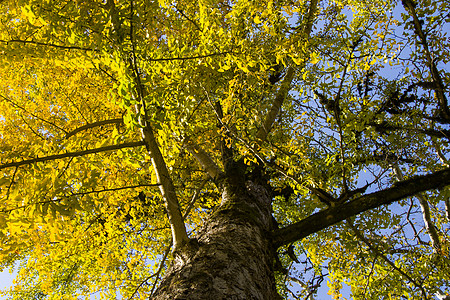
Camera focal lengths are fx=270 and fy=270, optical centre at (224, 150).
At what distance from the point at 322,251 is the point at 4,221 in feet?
14.5

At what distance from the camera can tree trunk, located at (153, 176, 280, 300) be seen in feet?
4.94

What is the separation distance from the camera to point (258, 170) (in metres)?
4.01

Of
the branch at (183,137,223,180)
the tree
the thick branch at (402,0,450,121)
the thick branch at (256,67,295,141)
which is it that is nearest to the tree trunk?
the tree

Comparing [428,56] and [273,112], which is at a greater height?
[273,112]

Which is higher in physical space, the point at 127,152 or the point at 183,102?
the point at 183,102

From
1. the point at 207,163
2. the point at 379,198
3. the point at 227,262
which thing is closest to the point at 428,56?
the point at 379,198

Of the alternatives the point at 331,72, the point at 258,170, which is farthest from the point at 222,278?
the point at 258,170

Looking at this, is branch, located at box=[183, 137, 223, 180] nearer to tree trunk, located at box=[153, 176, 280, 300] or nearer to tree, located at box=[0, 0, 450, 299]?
tree, located at box=[0, 0, 450, 299]

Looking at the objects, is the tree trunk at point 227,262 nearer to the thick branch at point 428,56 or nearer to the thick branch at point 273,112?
the thick branch at point 273,112

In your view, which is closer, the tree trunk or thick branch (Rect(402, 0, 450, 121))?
the tree trunk

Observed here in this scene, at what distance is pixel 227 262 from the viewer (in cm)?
175

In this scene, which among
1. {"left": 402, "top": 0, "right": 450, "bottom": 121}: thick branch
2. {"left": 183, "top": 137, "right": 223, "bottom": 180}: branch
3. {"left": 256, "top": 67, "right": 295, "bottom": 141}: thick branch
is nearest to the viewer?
{"left": 402, "top": 0, "right": 450, "bottom": 121}: thick branch

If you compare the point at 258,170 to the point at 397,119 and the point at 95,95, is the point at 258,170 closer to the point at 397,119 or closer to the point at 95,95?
the point at 397,119

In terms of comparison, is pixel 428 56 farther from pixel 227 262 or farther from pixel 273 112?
pixel 227 262
